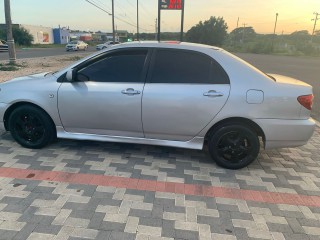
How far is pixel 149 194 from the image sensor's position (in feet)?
11.3

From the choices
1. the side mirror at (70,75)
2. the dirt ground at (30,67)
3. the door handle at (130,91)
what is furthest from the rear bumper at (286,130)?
the dirt ground at (30,67)

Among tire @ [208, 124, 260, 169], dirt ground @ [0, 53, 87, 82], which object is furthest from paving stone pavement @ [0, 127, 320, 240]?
dirt ground @ [0, 53, 87, 82]

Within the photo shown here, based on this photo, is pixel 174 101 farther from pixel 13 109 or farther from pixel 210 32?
pixel 210 32

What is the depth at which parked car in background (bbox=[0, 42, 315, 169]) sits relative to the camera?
392 cm

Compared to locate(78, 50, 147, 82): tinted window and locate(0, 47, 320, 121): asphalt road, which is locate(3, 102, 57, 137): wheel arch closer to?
locate(78, 50, 147, 82): tinted window

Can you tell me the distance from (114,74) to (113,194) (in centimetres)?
166

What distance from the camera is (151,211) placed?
310 cm

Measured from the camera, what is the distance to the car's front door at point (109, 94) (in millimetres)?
4098

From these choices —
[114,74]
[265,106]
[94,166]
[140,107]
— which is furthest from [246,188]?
[114,74]

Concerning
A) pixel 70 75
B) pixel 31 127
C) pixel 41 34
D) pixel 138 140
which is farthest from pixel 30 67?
pixel 41 34

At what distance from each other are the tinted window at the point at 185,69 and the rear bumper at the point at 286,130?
31.2 inches

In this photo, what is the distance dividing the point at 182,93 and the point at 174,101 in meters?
0.15

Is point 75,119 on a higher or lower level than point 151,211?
higher

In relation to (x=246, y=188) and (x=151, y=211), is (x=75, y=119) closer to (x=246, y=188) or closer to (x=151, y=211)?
(x=151, y=211)
